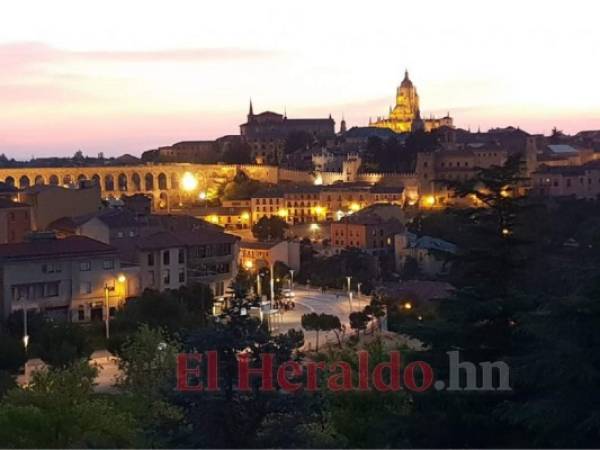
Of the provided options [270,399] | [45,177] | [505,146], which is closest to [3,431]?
[270,399]

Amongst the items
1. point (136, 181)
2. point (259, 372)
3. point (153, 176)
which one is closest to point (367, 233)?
point (153, 176)

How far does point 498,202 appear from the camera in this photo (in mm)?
7324

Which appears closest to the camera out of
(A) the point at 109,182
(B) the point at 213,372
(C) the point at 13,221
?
(B) the point at 213,372

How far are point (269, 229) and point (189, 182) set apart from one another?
15921mm

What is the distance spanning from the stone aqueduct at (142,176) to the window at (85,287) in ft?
87.8

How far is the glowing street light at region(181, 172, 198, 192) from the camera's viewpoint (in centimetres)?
4781

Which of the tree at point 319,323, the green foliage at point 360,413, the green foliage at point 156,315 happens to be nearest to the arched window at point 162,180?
the green foliage at point 156,315

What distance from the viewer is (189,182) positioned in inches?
1891

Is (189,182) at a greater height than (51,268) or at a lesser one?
greater

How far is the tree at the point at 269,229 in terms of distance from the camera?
32.8 metres

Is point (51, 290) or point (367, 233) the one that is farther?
point (367, 233)

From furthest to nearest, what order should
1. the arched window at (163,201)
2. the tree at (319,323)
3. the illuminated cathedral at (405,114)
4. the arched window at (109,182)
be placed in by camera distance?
1. the illuminated cathedral at (405,114)
2. the arched window at (109,182)
3. the arched window at (163,201)
4. the tree at (319,323)

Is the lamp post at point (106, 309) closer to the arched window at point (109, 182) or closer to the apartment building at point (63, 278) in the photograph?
the apartment building at point (63, 278)

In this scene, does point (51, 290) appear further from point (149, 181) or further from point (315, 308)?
point (149, 181)
